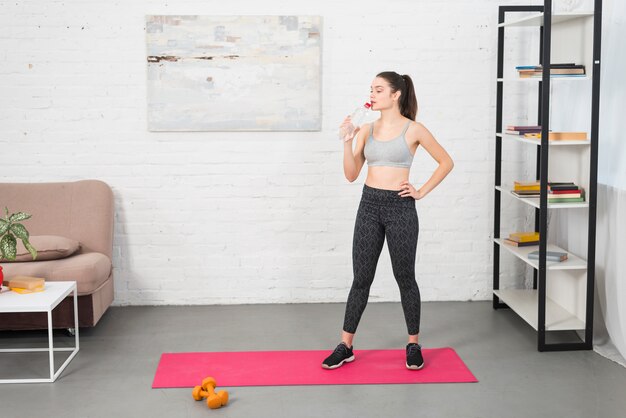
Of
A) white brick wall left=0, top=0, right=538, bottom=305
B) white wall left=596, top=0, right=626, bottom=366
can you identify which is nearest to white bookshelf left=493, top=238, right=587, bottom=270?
white wall left=596, top=0, right=626, bottom=366

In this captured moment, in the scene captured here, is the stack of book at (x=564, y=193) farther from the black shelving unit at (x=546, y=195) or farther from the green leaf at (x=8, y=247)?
the green leaf at (x=8, y=247)

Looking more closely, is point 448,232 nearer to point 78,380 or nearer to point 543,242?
point 543,242

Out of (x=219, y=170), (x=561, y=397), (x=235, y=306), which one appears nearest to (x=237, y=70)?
(x=219, y=170)

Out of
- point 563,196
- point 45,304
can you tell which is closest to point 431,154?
point 563,196

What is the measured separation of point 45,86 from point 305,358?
2403 millimetres

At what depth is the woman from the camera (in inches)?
158

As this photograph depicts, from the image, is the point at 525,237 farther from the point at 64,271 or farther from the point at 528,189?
the point at 64,271

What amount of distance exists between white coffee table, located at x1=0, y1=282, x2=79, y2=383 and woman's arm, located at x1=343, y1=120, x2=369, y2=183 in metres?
1.52

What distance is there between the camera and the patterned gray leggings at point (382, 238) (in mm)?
4016

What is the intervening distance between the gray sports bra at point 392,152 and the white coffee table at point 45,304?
1.67 m

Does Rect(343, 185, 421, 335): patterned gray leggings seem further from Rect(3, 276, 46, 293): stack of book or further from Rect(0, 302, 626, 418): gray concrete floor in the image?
Rect(3, 276, 46, 293): stack of book

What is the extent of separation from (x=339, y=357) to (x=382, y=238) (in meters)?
0.63

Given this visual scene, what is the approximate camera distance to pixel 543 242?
167 inches

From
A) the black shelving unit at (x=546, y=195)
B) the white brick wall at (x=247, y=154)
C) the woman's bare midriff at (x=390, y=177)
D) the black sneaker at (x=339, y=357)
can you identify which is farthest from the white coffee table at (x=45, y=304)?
the black shelving unit at (x=546, y=195)
